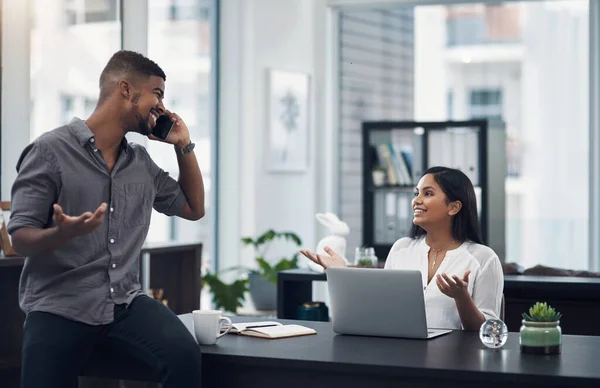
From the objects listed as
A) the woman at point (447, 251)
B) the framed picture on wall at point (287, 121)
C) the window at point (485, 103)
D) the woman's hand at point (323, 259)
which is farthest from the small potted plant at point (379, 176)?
the woman's hand at point (323, 259)

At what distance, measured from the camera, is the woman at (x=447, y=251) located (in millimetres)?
3211

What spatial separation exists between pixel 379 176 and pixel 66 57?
279 centimetres

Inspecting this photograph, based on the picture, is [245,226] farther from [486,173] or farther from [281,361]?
[281,361]

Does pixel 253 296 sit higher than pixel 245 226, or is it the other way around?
pixel 245 226

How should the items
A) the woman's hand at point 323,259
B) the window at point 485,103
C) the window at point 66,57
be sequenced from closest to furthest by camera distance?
the woman's hand at point 323,259, the window at point 66,57, the window at point 485,103

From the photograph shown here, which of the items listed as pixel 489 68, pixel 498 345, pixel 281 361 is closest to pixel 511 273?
pixel 498 345

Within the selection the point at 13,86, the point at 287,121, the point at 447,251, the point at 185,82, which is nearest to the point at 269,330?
the point at 447,251

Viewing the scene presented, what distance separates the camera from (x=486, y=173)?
6789 mm

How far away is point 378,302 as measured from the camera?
281 cm

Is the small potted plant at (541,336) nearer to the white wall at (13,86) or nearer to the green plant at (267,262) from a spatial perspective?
the white wall at (13,86)

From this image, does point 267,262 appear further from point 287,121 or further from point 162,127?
point 162,127

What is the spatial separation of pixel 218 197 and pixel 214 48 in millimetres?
1186

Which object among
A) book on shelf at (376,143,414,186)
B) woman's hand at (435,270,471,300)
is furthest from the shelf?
woman's hand at (435,270,471,300)

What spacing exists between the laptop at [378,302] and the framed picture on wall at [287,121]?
4.31 m
